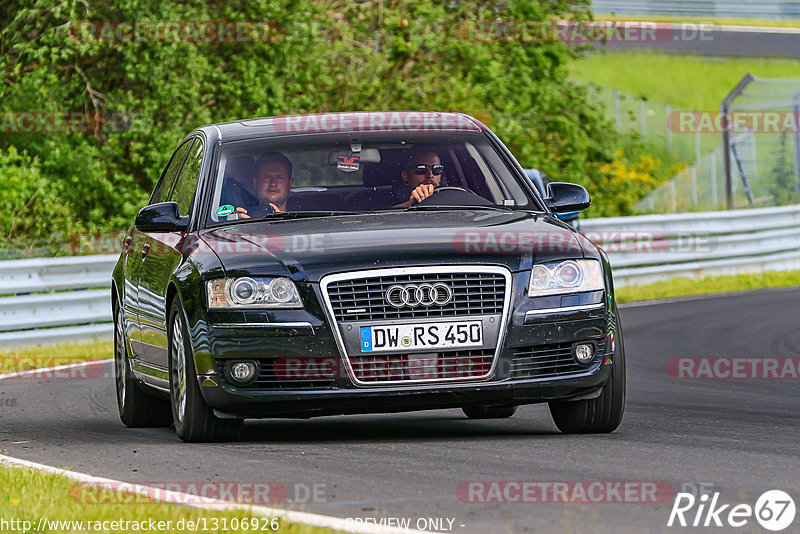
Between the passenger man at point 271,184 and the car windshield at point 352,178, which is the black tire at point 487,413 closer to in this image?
the car windshield at point 352,178

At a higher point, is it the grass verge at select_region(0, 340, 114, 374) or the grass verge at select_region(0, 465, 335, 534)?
the grass verge at select_region(0, 465, 335, 534)

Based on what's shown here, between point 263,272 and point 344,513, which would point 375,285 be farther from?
point 344,513

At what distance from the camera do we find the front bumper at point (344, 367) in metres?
7.79

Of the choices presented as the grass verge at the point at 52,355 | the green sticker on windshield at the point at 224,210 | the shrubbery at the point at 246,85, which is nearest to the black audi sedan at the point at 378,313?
the green sticker on windshield at the point at 224,210

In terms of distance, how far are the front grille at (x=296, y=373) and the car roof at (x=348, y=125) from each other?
6.31 ft

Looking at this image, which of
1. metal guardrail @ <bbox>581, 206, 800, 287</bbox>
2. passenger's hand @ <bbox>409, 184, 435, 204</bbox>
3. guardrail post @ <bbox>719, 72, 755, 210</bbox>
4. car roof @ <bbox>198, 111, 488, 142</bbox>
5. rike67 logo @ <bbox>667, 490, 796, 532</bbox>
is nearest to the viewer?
rike67 logo @ <bbox>667, 490, 796, 532</bbox>

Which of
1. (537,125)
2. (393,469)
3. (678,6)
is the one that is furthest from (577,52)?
(393,469)

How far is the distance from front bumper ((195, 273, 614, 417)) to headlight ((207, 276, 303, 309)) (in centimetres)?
5

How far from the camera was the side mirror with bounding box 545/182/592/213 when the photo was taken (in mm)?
9125

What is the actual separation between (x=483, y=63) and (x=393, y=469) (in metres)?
22.4

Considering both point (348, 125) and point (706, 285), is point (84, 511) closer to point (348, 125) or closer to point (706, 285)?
point (348, 125)

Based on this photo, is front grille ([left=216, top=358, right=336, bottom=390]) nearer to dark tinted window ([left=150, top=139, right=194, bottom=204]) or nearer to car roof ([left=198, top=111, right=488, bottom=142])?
car roof ([left=198, top=111, right=488, bottom=142])

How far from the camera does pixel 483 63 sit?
2895 centimetres

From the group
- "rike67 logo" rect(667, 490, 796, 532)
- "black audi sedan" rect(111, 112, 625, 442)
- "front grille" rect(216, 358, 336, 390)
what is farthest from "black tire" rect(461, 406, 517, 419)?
"rike67 logo" rect(667, 490, 796, 532)
